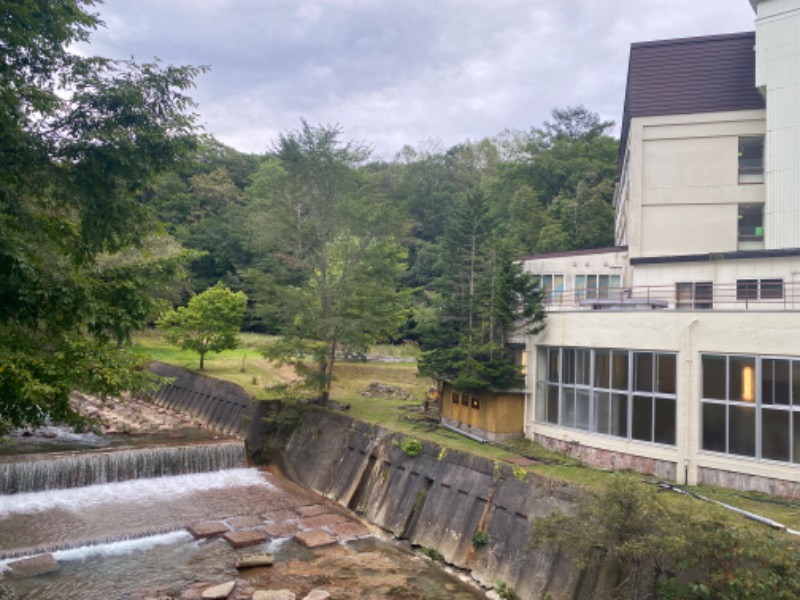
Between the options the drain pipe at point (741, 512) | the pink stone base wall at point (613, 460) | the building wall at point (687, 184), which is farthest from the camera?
the building wall at point (687, 184)

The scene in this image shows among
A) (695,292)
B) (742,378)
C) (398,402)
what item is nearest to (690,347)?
(742,378)

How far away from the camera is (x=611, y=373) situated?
58.1 feet

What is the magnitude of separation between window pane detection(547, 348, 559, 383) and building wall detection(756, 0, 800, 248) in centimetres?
931

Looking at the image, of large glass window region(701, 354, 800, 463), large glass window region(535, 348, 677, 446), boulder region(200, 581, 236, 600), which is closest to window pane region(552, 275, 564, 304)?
large glass window region(535, 348, 677, 446)

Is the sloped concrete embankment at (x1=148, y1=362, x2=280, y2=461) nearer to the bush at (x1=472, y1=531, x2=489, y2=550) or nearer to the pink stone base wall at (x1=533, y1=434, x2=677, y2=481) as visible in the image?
the bush at (x1=472, y1=531, x2=489, y2=550)

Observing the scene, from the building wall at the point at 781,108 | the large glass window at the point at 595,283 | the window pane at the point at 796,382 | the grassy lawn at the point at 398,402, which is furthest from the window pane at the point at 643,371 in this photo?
the building wall at the point at 781,108

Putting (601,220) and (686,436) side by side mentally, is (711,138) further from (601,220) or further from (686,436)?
(601,220)

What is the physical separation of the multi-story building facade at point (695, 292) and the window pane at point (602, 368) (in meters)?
0.04

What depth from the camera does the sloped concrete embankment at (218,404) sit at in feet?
88.1

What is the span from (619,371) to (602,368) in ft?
1.95

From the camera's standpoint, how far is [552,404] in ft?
65.0

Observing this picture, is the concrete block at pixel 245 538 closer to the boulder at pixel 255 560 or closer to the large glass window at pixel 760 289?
the boulder at pixel 255 560

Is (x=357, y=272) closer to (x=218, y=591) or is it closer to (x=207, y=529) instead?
(x=207, y=529)

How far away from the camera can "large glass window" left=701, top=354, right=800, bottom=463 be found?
47.4 feet
